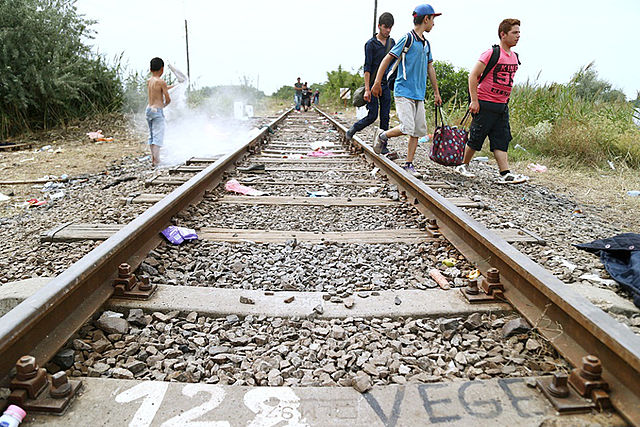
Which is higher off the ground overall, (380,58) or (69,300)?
(380,58)

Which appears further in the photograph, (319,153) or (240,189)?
(319,153)

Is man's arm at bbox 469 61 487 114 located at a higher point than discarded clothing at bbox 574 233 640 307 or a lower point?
higher

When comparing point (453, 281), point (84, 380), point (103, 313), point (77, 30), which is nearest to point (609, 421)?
point (453, 281)

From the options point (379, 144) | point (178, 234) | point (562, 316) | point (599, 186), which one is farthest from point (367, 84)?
point (562, 316)

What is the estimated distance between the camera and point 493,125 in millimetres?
5234

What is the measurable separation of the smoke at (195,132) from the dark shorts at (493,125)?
3467 millimetres

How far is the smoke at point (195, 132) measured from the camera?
6961 millimetres

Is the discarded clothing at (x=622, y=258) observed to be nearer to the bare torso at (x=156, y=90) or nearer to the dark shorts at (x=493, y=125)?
the dark shorts at (x=493, y=125)

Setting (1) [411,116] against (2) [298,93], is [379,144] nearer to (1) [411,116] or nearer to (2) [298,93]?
(1) [411,116]

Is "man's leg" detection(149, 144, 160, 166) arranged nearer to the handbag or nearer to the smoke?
the smoke

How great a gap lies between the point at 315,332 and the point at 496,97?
4.16m

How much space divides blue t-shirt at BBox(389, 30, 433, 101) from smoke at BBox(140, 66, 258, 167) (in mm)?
2737

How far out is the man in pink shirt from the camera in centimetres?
480

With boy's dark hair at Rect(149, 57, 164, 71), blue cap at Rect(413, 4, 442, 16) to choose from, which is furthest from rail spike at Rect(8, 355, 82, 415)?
boy's dark hair at Rect(149, 57, 164, 71)
